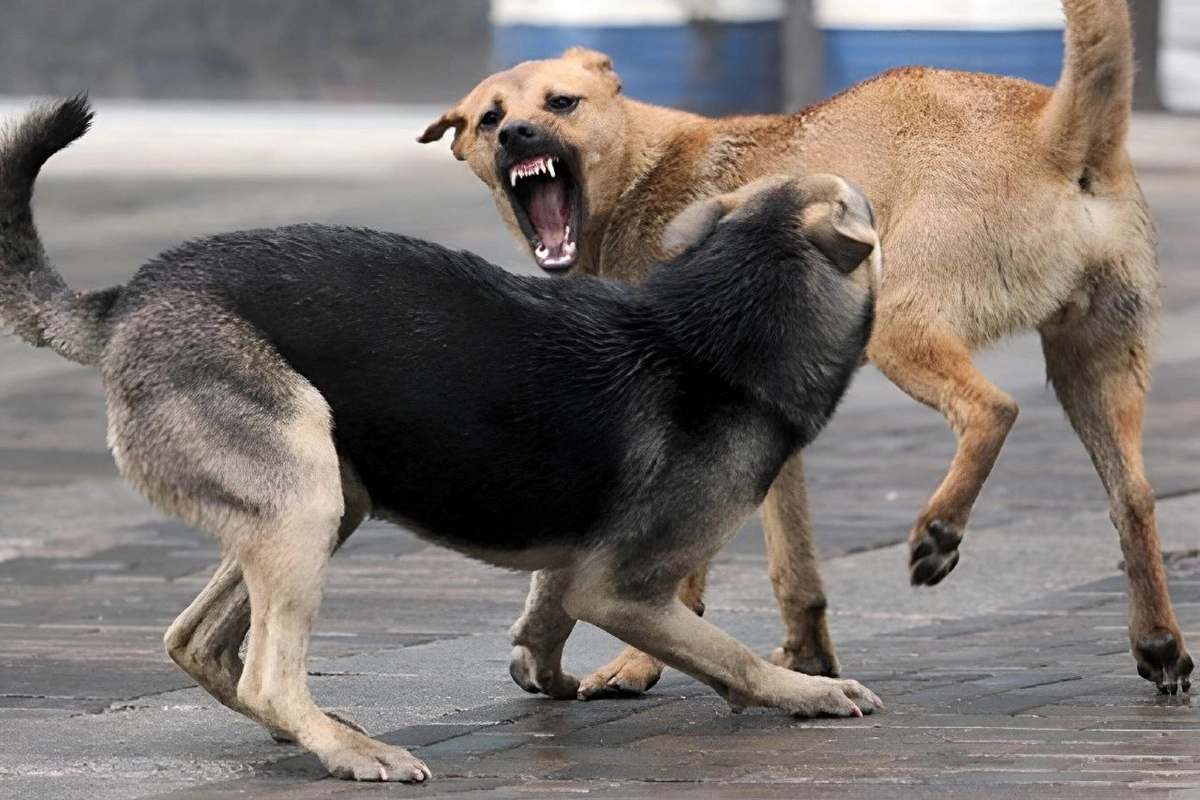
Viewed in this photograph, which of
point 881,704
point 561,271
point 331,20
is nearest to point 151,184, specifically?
point 331,20

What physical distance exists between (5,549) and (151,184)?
35.4 ft

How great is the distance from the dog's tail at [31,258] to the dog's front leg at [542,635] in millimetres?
1306

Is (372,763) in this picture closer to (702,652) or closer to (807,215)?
(702,652)

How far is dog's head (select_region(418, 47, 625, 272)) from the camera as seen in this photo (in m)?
6.56

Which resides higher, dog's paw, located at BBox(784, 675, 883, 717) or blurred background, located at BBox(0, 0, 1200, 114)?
dog's paw, located at BBox(784, 675, 883, 717)

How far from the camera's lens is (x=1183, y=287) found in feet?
45.8

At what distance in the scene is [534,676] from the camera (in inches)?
228

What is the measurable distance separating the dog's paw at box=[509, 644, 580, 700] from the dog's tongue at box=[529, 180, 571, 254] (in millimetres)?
1434

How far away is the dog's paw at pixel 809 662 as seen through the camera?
623cm

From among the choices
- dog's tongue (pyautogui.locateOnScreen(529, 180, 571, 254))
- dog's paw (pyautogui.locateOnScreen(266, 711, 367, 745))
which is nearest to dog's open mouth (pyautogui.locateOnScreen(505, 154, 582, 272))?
dog's tongue (pyautogui.locateOnScreen(529, 180, 571, 254))

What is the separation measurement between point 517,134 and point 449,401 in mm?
1659

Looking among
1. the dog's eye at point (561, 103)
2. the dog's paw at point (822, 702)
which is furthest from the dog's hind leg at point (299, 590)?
the dog's eye at point (561, 103)

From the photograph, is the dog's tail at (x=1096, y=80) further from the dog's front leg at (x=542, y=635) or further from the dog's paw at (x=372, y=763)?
the dog's paw at (x=372, y=763)

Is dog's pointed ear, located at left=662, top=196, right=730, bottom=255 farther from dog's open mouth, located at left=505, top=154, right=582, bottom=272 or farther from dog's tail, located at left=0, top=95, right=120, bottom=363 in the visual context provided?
dog's tail, located at left=0, top=95, right=120, bottom=363
